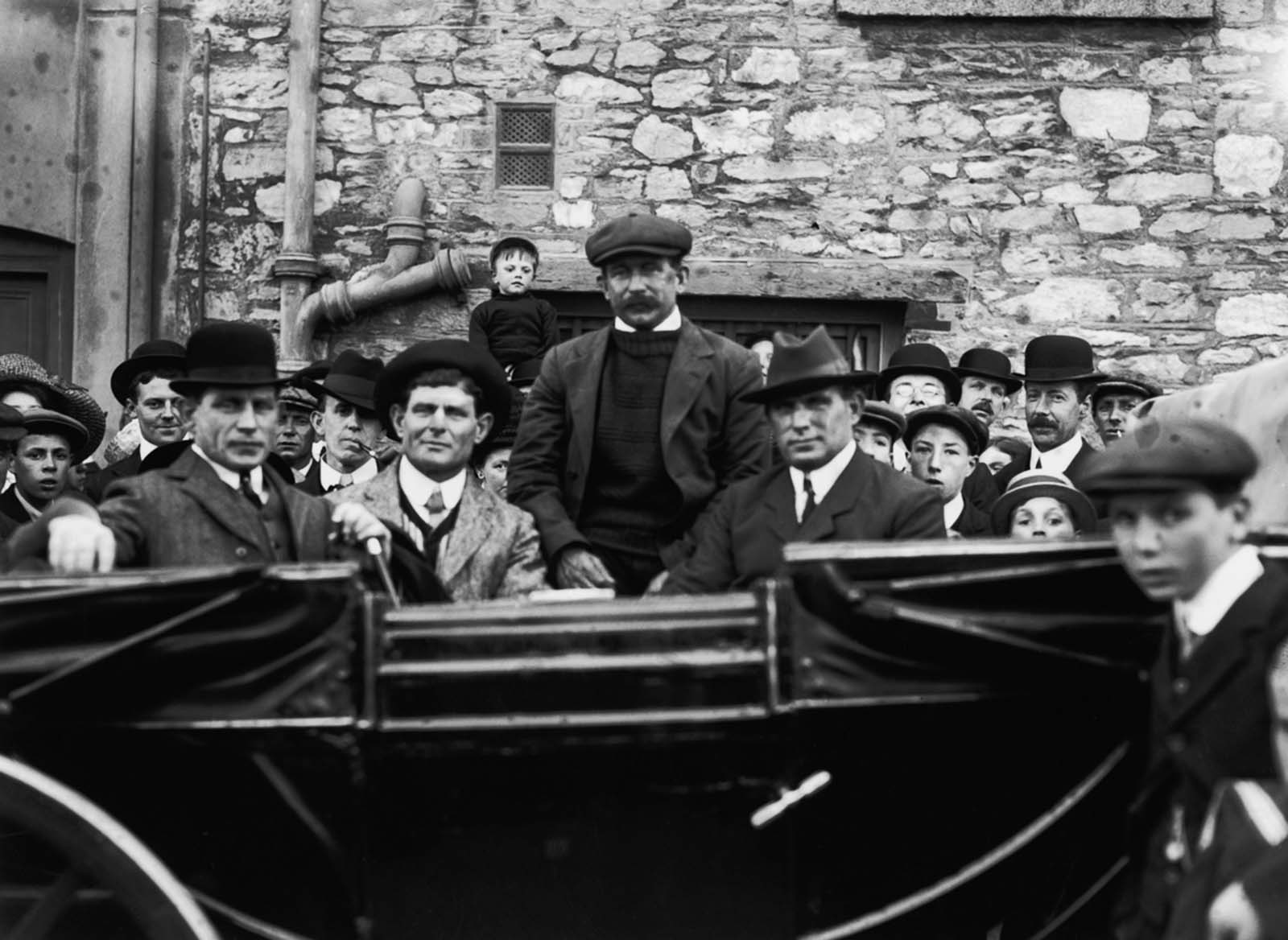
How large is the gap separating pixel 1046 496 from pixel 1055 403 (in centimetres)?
181

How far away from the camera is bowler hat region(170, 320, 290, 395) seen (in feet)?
15.0

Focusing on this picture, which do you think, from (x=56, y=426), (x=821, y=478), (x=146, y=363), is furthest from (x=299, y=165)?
(x=821, y=478)

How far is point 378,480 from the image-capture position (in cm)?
504

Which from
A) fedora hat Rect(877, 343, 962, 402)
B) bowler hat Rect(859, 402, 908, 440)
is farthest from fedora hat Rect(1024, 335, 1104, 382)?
bowler hat Rect(859, 402, 908, 440)

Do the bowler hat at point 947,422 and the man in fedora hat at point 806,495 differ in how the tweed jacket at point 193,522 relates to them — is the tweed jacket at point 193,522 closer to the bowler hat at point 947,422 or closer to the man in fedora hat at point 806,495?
the man in fedora hat at point 806,495

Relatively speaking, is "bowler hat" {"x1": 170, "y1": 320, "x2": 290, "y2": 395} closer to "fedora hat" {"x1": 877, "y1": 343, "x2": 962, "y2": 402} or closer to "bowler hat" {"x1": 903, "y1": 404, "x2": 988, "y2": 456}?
"bowler hat" {"x1": 903, "y1": 404, "x2": 988, "y2": 456}

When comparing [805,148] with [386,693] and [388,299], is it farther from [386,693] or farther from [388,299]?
[386,693]

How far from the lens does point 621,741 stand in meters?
3.73

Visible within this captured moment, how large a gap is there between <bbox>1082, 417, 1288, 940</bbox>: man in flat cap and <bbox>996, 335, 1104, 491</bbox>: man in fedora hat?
349 cm

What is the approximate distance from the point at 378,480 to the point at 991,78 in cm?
583

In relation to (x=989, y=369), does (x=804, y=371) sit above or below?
below

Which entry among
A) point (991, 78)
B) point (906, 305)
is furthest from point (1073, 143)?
point (906, 305)

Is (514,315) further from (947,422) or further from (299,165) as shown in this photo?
(947,422)

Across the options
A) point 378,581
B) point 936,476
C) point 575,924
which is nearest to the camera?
point 575,924
